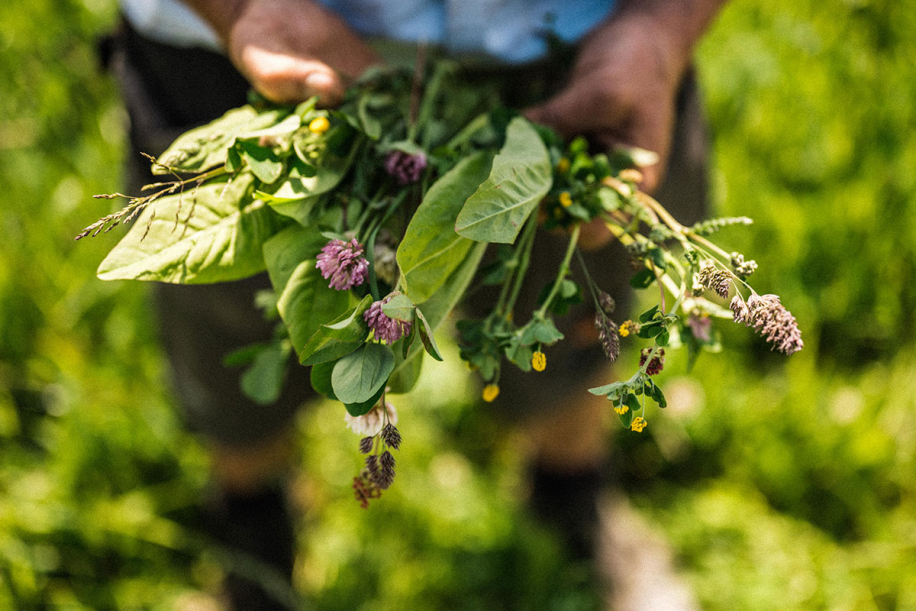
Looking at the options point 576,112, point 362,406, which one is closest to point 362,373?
point 362,406

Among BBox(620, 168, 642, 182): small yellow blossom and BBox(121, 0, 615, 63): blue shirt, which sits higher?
BBox(121, 0, 615, 63): blue shirt

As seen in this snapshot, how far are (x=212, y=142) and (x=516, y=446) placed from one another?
4.37 feet

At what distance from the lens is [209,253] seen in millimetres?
646

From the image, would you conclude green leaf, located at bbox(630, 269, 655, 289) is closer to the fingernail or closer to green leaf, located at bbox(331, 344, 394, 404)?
green leaf, located at bbox(331, 344, 394, 404)

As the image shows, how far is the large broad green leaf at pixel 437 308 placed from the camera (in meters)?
0.64

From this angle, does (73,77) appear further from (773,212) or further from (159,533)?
(773,212)

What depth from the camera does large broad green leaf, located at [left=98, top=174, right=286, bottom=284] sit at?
1.99 feet

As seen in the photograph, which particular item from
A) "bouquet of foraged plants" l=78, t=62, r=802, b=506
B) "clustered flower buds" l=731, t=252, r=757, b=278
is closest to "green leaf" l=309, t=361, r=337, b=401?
"bouquet of foraged plants" l=78, t=62, r=802, b=506

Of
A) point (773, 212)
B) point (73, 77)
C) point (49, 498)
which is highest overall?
point (73, 77)

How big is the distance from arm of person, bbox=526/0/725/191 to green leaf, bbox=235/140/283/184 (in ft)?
1.16

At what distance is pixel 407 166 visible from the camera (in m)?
0.70

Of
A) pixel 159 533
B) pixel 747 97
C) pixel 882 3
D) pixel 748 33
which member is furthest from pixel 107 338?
pixel 882 3

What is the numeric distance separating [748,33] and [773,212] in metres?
1.06

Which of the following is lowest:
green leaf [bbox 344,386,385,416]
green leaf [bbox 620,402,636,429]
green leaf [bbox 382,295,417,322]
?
green leaf [bbox 620,402,636,429]
